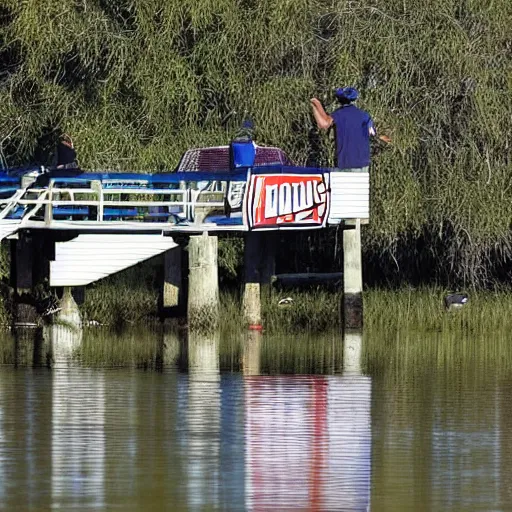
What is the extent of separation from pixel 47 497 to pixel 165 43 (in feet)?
52.2

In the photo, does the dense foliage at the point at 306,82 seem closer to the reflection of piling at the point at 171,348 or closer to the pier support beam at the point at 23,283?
the pier support beam at the point at 23,283

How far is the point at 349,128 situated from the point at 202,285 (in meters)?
2.92

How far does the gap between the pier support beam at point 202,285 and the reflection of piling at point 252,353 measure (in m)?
0.61

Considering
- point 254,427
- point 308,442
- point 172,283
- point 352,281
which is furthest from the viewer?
point 172,283

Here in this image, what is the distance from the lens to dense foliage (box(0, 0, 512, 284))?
28.2 m

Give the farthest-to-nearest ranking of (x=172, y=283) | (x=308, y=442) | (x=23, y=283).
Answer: (x=172, y=283), (x=23, y=283), (x=308, y=442)

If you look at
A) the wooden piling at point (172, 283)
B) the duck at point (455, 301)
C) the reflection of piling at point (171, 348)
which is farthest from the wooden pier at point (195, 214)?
the duck at point (455, 301)

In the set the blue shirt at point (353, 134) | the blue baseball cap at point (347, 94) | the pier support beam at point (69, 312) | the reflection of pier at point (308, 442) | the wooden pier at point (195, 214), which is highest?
the blue baseball cap at point (347, 94)

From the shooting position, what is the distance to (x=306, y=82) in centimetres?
2866

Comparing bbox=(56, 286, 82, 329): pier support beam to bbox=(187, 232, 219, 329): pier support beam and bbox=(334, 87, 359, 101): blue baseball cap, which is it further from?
bbox=(334, 87, 359, 101): blue baseball cap

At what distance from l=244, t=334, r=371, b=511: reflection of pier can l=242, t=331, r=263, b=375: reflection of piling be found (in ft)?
3.15

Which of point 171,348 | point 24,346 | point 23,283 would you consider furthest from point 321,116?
point 24,346

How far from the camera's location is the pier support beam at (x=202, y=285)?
26766mm

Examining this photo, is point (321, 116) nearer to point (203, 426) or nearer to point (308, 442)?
point (203, 426)
